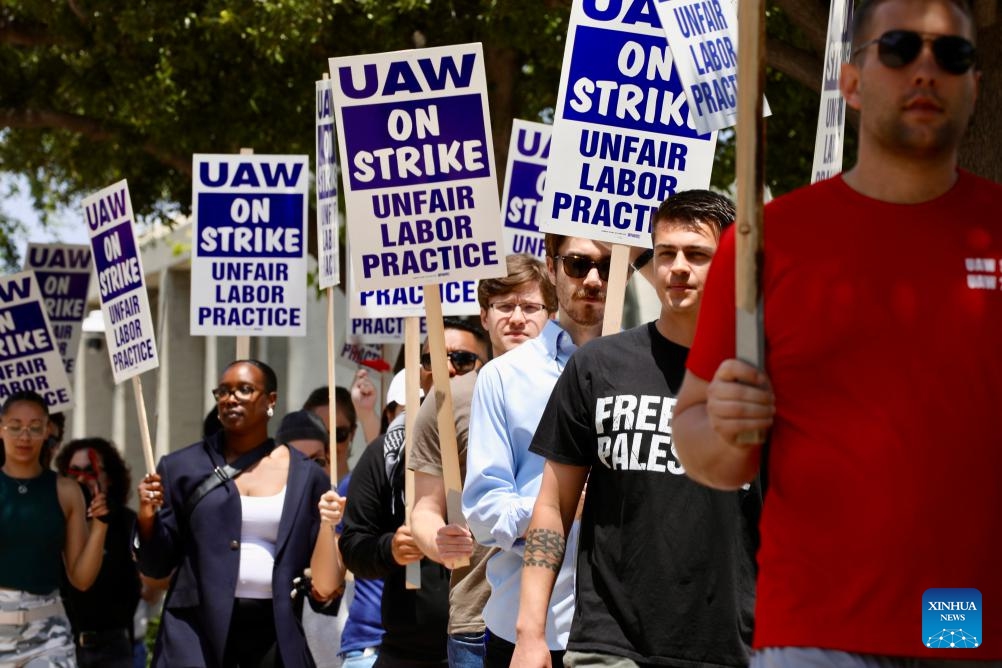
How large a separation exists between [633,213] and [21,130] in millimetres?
14200

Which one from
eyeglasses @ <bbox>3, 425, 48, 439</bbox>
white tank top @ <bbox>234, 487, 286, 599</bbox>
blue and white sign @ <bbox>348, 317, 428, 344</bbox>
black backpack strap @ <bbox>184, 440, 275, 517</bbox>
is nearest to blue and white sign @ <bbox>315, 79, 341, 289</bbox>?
black backpack strap @ <bbox>184, 440, 275, 517</bbox>

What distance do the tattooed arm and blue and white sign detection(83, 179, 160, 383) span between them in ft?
17.1

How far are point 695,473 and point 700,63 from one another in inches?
133

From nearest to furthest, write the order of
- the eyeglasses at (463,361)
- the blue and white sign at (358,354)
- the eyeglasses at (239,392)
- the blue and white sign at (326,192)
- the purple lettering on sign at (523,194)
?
the eyeglasses at (463,361) → the eyeglasses at (239,392) → the blue and white sign at (326,192) → the purple lettering on sign at (523,194) → the blue and white sign at (358,354)

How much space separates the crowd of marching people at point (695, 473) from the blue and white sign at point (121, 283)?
1175mm

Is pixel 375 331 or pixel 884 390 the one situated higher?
pixel 375 331

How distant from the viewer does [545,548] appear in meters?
4.75

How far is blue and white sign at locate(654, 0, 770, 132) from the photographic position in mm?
6551

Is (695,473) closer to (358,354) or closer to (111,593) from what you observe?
(111,593)

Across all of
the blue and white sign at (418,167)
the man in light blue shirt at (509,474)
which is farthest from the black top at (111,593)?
the man in light blue shirt at (509,474)

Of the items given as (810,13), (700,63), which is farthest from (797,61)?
(700,63)

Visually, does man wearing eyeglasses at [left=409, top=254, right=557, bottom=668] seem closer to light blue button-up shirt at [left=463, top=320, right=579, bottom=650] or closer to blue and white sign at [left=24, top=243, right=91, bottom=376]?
light blue button-up shirt at [left=463, top=320, right=579, bottom=650]

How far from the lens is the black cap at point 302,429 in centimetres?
1042

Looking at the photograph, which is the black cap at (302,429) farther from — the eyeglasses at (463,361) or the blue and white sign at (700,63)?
the blue and white sign at (700,63)
